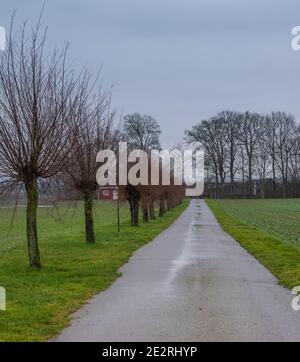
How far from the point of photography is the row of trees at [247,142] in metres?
115

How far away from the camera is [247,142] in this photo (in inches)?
4562

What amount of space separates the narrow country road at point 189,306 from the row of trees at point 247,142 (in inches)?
3910

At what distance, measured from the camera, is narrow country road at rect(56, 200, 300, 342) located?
25.3 feet

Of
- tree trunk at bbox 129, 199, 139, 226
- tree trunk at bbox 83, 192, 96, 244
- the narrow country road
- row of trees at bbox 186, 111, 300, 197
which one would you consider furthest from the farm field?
row of trees at bbox 186, 111, 300, 197

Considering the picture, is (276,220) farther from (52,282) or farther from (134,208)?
(52,282)

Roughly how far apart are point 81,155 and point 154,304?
39.6ft

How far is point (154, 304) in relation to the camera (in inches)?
393

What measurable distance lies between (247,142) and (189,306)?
10811 cm

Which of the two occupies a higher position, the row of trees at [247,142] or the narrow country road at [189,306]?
the row of trees at [247,142]

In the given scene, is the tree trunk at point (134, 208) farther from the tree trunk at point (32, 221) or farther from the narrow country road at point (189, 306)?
the tree trunk at point (32, 221)

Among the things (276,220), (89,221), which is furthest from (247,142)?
(89,221)

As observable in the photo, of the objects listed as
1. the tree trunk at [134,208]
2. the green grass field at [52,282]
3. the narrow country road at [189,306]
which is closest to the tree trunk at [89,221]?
the green grass field at [52,282]

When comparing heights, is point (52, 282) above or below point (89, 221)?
below
